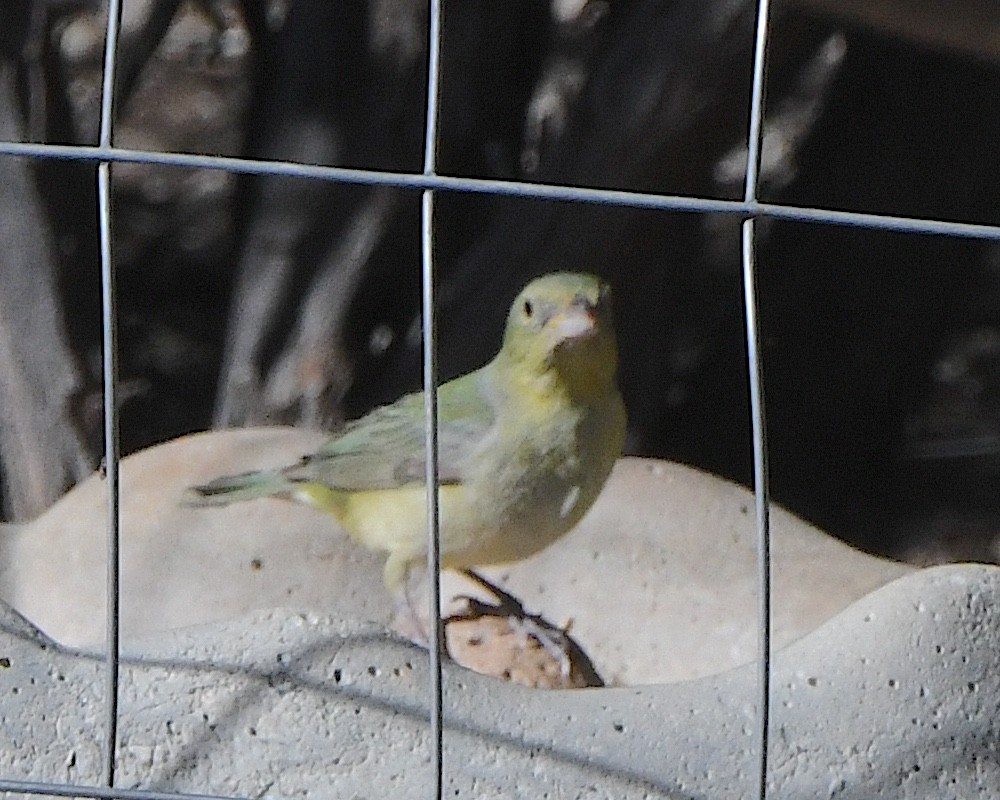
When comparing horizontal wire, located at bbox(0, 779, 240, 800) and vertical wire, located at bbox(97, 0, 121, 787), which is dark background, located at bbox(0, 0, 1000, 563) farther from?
horizontal wire, located at bbox(0, 779, 240, 800)

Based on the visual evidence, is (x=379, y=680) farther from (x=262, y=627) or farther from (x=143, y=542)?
(x=143, y=542)

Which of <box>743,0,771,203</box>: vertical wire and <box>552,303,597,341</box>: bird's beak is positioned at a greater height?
<box>743,0,771,203</box>: vertical wire

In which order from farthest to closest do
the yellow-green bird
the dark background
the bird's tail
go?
the dark background
the bird's tail
the yellow-green bird

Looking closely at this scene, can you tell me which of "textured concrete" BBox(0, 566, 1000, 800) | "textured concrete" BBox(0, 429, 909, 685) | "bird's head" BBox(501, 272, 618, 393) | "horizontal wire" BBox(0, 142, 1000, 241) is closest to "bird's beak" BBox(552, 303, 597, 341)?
"bird's head" BBox(501, 272, 618, 393)

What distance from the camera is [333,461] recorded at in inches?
77.2

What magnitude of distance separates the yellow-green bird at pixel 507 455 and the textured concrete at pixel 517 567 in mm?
94

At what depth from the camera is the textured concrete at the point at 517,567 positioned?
187 cm

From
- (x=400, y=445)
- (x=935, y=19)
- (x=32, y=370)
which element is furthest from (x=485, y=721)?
(x=32, y=370)

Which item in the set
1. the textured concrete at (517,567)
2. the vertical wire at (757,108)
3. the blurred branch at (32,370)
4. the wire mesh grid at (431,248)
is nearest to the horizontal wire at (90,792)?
the wire mesh grid at (431,248)

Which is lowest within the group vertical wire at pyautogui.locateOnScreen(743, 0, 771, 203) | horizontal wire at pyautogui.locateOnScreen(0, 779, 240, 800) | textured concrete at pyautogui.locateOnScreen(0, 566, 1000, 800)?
textured concrete at pyautogui.locateOnScreen(0, 566, 1000, 800)

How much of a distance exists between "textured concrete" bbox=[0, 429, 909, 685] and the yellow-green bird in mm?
94

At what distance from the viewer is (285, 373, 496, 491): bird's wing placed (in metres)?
1.83

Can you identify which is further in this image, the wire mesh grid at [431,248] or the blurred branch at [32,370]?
the blurred branch at [32,370]

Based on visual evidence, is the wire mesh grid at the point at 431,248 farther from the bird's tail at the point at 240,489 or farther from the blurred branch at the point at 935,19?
the blurred branch at the point at 935,19
